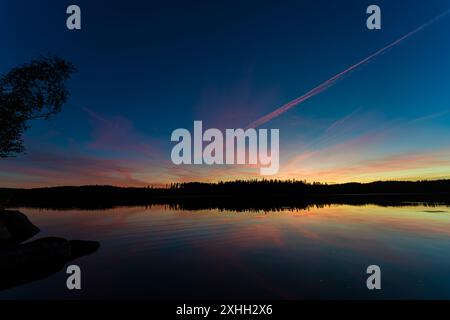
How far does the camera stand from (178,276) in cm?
1886

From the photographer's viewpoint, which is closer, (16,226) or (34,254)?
(34,254)

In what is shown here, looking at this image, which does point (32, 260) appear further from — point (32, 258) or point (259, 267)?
point (259, 267)

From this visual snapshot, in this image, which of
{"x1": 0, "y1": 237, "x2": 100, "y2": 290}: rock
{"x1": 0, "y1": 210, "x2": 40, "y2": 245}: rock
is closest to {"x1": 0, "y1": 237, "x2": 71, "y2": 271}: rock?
{"x1": 0, "y1": 237, "x2": 100, "y2": 290}: rock

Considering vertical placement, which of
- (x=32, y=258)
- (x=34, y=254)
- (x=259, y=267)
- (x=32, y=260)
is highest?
(x=34, y=254)

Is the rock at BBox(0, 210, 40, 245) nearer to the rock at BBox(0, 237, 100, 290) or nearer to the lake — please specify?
the lake

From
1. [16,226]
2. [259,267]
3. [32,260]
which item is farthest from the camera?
[16,226]

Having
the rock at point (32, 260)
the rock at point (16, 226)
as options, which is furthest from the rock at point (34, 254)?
the rock at point (16, 226)

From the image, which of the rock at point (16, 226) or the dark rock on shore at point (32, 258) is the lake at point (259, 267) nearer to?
the dark rock on shore at point (32, 258)

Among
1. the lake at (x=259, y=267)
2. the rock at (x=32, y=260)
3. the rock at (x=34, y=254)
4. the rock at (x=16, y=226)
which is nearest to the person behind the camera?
the lake at (x=259, y=267)

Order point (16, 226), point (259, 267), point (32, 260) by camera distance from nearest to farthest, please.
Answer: point (32, 260) → point (259, 267) → point (16, 226)

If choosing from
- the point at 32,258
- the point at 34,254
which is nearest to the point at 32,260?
the point at 32,258

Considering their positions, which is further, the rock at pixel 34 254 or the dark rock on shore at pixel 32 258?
the rock at pixel 34 254
